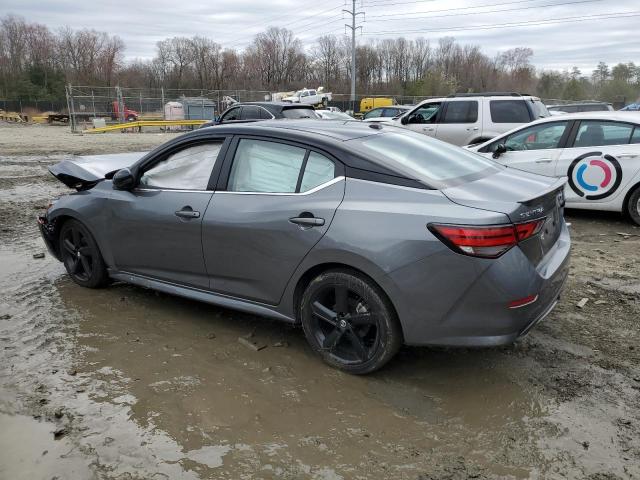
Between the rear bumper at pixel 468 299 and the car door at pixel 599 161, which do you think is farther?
the car door at pixel 599 161

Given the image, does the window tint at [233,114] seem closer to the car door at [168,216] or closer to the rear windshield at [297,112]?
the rear windshield at [297,112]

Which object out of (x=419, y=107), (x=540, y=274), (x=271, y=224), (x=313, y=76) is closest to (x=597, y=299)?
(x=540, y=274)

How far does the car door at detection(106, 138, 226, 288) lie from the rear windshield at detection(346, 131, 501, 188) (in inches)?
48.8

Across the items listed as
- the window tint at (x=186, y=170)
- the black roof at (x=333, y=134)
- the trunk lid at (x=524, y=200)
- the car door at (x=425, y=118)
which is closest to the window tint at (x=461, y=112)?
the car door at (x=425, y=118)

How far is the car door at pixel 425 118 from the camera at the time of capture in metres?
13.0

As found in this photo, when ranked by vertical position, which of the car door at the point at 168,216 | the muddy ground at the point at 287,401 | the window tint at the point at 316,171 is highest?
the window tint at the point at 316,171

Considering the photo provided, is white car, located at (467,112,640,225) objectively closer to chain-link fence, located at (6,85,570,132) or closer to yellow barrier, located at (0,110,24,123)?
chain-link fence, located at (6,85,570,132)

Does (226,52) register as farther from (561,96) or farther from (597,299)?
(597,299)

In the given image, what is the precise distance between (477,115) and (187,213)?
32.2 feet

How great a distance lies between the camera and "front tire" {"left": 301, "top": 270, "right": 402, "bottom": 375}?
329 centimetres

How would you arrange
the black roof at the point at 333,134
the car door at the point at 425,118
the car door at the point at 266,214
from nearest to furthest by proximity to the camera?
the black roof at the point at 333,134 → the car door at the point at 266,214 → the car door at the point at 425,118

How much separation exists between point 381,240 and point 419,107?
424 inches

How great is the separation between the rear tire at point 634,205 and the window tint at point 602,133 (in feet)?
2.28

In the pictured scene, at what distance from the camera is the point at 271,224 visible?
143 inches
